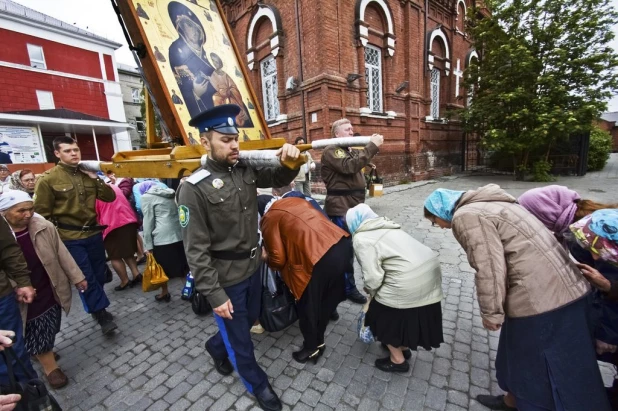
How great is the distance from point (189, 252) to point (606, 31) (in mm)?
15312

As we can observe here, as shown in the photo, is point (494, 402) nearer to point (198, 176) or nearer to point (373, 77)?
point (198, 176)

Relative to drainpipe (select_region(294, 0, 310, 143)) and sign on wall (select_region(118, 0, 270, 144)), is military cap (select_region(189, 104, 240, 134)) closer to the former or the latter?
sign on wall (select_region(118, 0, 270, 144))

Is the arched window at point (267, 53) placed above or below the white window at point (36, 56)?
below

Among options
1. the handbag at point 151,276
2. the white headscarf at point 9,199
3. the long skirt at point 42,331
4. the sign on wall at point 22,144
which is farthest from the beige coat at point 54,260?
the sign on wall at point 22,144

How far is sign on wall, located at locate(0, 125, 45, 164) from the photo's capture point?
1402 cm

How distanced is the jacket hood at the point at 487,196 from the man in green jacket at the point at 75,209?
3.67 meters

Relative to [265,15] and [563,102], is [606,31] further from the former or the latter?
[265,15]

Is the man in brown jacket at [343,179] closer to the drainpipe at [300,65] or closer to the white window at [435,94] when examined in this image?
the drainpipe at [300,65]

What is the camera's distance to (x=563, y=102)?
10555 mm

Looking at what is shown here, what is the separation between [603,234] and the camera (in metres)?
1.40

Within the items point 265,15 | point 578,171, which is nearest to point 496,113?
point 578,171

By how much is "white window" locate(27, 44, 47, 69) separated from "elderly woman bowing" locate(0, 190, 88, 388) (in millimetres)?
20098

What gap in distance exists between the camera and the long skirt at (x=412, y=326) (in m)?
2.19

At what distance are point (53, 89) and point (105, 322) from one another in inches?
784
